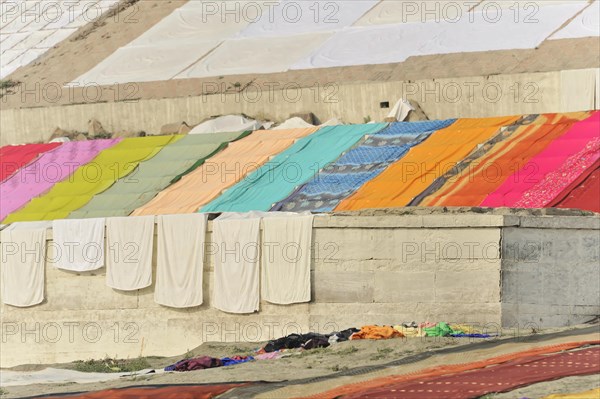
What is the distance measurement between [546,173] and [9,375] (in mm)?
9366

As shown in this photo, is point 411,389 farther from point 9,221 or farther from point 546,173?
point 9,221

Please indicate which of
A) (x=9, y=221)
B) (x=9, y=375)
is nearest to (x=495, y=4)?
(x=9, y=221)

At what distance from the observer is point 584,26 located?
32.0 metres

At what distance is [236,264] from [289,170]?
13.7 feet

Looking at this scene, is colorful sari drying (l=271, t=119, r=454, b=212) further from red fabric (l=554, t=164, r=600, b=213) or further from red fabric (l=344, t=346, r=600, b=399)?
red fabric (l=344, t=346, r=600, b=399)

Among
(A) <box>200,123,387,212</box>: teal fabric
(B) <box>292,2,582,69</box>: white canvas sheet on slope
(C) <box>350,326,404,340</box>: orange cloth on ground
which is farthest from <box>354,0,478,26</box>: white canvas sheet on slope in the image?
(C) <box>350,326,404,340</box>: orange cloth on ground

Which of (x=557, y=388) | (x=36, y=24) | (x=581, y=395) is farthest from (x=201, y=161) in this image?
(x=581, y=395)

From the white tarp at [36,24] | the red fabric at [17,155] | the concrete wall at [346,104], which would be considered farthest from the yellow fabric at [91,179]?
the white tarp at [36,24]

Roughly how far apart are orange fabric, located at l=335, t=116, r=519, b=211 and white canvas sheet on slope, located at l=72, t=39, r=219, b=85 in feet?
32.1

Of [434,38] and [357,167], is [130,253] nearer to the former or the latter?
[357,167]

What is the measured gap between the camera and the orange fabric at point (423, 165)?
1013 inches

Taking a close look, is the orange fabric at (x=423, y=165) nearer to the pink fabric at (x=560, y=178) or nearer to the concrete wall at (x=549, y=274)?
the pink fabric at (x=560, y=178)

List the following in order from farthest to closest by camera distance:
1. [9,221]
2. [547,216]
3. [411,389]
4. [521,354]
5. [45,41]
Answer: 1. [45,41]
2. [9,221]
3. [547,216]
4. [521,354]
5. [411,389]

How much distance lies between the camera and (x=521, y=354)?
61.0 feet
